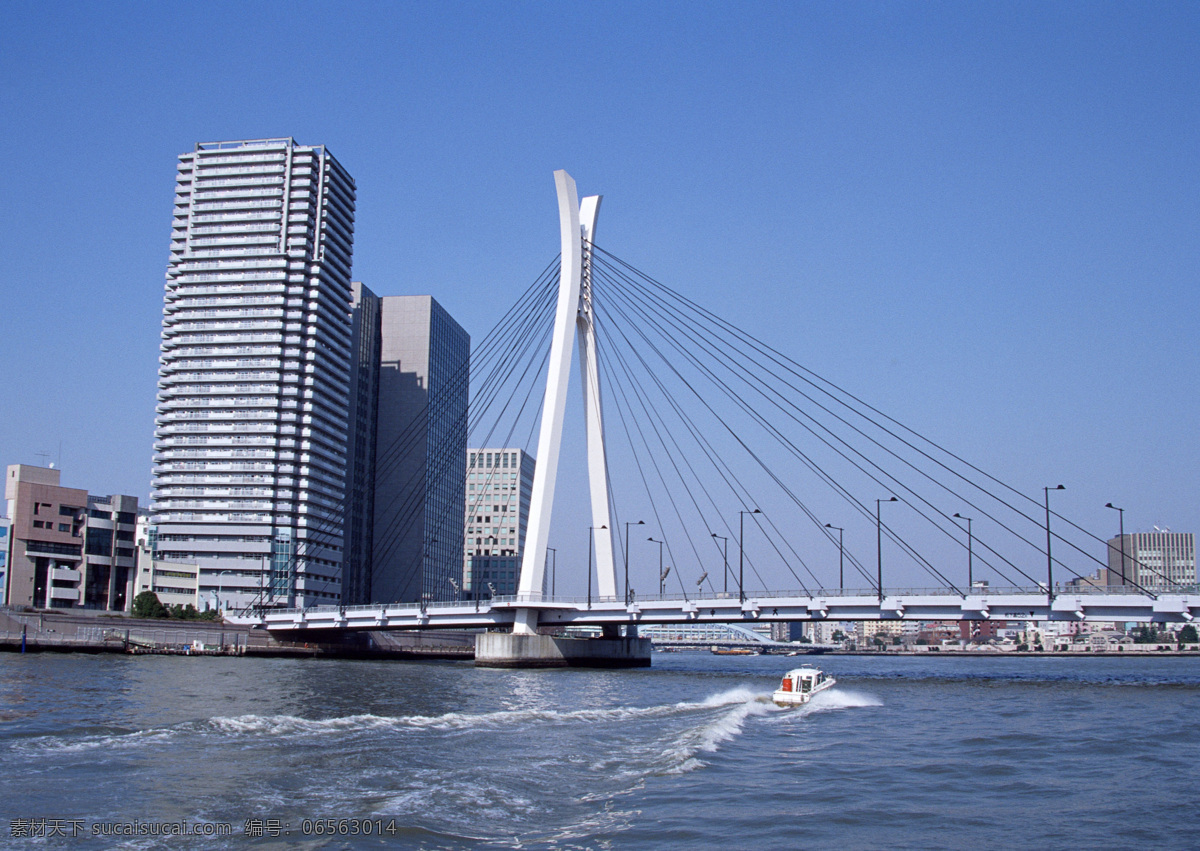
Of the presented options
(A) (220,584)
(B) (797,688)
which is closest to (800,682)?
(B) (797,688)

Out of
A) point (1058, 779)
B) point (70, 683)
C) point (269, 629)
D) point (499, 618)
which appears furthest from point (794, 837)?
point (269, 629)

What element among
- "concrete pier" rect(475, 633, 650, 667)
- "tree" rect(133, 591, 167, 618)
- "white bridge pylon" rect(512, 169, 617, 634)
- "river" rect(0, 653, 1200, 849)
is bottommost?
"concrete pier" rect(475, 633, 650, 667)

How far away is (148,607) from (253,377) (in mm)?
33432

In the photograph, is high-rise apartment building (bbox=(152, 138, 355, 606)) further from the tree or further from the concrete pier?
the concrete pier

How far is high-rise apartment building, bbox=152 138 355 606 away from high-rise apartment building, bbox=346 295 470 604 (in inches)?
948

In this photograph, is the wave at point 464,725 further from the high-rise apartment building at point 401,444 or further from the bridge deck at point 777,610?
the high-rise apartment building at point 401,444

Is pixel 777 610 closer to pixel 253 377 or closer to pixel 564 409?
pixel 564 409

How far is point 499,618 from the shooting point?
3093 inches

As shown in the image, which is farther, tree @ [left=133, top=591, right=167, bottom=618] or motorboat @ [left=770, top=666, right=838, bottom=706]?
tree @ [left=133, top=591, right=167, bottom=618]

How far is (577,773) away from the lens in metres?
22.2

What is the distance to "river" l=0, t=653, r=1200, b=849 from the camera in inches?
660

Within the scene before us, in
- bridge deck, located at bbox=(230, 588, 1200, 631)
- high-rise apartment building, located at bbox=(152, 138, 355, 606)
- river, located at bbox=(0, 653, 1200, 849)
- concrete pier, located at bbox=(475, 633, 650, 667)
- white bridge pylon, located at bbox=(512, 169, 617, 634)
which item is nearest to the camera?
river, located at bbox=(0, 653, 1200, 849)

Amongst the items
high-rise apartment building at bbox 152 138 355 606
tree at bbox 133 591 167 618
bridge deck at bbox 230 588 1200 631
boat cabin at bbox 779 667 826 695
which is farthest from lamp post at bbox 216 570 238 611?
boat cabin at bbox 779 667 826 695

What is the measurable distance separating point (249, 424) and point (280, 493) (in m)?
9.02
